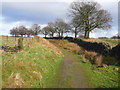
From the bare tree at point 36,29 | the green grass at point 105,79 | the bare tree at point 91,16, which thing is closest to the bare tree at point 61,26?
the bare tree at point 91,16

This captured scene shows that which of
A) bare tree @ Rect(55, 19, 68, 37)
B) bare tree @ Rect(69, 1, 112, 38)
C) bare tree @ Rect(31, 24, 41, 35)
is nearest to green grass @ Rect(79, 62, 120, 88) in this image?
bare tree @ Rect(69, 1, 112, 38)

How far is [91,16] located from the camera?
89.7ft

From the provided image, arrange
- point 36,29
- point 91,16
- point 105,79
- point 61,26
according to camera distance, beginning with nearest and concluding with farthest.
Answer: point 105,79 → point 91,16 → point 61,26 → point 36,29

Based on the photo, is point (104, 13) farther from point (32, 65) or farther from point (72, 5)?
point (32, 65)

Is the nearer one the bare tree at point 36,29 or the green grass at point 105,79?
the green grass at point 105,79

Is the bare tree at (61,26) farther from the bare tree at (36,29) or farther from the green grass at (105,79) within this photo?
the green grass at (105,79)

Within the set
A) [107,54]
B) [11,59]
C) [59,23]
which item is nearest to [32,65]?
[11,59]

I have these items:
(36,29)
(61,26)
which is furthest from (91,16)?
(36,29)

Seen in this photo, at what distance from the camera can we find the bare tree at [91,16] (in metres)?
26.1

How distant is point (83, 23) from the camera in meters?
29.1

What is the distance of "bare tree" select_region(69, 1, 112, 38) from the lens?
2609 cm

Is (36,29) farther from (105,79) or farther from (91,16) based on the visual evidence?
(105,79)

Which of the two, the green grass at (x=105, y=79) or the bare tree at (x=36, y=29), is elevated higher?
→ the bare tree at (x=36, y=29)

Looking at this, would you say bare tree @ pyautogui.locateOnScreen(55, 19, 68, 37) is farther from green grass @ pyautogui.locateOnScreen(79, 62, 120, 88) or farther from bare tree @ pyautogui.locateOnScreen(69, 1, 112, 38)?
green grass @ pyautogui.locateOnScreen(79, 62, 120, 88)
